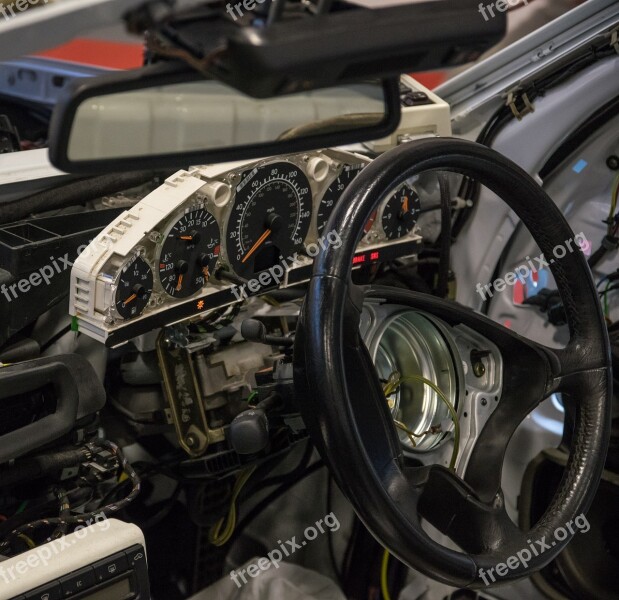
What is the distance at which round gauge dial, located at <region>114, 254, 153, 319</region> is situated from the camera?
1761mm

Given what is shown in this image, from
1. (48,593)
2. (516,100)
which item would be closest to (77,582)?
(48,593)

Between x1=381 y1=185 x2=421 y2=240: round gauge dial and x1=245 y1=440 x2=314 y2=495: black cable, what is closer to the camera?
x1=381 y1=185 x2=421 y2=240: round gauge dial

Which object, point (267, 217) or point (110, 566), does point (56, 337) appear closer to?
point (267, 217)

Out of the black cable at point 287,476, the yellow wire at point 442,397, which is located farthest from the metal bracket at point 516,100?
the black cable at point 287,476

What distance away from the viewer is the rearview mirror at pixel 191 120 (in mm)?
942

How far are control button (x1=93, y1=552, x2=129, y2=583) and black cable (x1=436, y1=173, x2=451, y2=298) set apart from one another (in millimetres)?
1096

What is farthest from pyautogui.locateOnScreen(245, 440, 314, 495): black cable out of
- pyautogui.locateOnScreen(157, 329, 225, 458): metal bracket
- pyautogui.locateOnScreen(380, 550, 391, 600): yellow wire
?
pyautogui.locateOnScreen(157, 329, 225, 458): metal bracket

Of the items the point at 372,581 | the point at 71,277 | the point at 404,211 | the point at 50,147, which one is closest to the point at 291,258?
the point at 404,211

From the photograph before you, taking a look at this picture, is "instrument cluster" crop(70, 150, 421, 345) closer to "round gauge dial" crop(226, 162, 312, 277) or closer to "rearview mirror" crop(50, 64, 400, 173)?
A: "round gauge dial" crop(226, 162, 312, 277)

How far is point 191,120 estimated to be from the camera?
3.58ft

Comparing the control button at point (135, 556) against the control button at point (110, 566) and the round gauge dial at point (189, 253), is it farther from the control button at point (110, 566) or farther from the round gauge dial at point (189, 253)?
the round gauge dial at point (189, 253)

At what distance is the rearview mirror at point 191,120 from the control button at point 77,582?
0.73 m

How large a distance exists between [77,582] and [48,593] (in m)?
0.05

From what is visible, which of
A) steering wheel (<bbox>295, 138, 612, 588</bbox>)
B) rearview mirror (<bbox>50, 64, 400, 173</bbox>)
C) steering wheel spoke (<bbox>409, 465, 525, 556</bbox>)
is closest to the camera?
rearview mirror (<bbox>50, 64, 400, 173</bbox>)
